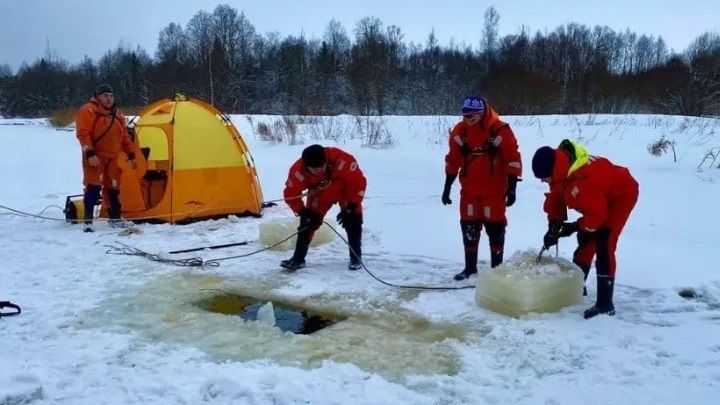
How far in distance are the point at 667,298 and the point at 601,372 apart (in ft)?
5.27

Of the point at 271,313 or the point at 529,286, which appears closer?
the point at 529,286

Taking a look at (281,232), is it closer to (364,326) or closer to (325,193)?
(325,193)

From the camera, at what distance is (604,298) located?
14.3ft

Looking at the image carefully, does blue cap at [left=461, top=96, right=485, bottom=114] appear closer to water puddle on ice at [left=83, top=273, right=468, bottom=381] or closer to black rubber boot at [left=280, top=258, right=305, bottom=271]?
water puddle on ice at [left=83, top=273, right=468, bottom=381]

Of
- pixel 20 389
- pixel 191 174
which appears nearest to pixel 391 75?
pixel 191 174

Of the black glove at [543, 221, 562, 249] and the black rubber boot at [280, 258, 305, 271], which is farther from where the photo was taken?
the black rubber boot at [280, 258, 305, 271]

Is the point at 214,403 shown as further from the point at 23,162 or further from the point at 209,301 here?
the point at 23,162

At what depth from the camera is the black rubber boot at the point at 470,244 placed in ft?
17.7

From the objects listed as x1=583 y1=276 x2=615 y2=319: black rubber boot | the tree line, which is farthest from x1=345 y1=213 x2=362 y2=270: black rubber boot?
the tree line

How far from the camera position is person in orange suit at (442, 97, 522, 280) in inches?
205

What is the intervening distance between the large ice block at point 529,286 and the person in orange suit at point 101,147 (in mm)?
5053

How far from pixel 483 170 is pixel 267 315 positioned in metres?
2.19

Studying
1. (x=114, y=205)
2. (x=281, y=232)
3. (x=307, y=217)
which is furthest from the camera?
(x=114, y=205)

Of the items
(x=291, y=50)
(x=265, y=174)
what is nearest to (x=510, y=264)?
(x=265, y=174)
